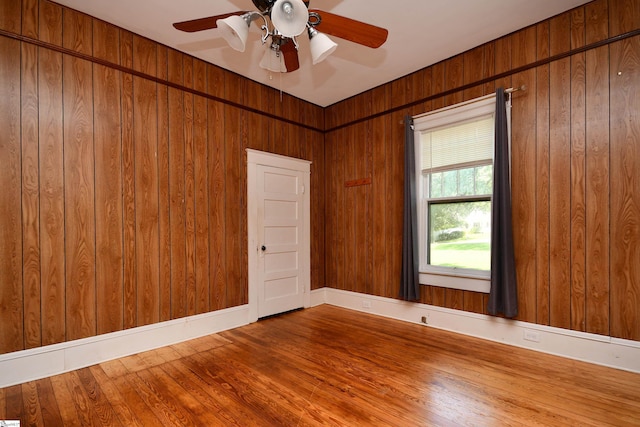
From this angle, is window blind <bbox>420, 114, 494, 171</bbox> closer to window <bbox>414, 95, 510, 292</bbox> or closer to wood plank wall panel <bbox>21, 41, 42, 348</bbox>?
window <bbox>414, 95, 510, 292</bbox>

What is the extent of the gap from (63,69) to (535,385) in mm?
4673

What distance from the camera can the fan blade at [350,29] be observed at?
73.0 inches

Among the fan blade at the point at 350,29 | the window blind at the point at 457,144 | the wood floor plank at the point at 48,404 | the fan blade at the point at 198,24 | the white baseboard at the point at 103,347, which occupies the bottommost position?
the wood floor plank at the point at 48,404

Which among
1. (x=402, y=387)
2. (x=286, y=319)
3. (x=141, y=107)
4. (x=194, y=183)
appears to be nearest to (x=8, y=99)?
(x=141, y=107)

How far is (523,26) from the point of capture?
9.75ft

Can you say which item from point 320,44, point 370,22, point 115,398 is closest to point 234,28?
point 320,44

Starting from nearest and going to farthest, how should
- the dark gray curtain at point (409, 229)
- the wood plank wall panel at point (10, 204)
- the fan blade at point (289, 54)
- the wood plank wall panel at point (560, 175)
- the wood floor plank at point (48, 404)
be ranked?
the wood floor plank at point (48, 404) < the fan blade at point (289, 54) < the wood plank wall panel at point (10, 204) < the wood plank wall panel at point (560, 175) < the dark gray curtain at point (409, 229)

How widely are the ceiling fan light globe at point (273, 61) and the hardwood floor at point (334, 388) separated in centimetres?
251

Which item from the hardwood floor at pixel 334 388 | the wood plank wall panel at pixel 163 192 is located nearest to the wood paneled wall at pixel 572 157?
the hardwood floor at pixel 334 388

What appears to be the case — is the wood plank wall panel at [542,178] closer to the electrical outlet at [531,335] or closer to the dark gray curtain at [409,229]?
the electrical outlet at [531,335]

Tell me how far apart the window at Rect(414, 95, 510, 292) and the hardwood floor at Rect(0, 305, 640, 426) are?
0.79 meters

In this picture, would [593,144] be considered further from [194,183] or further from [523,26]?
[194,183]

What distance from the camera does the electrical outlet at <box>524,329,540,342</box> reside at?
290 cm

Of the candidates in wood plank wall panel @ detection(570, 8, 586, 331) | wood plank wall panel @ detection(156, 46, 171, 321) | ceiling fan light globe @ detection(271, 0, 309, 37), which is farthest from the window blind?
→ wood plank wall panel @ detection(156, 46, 171, 321)
